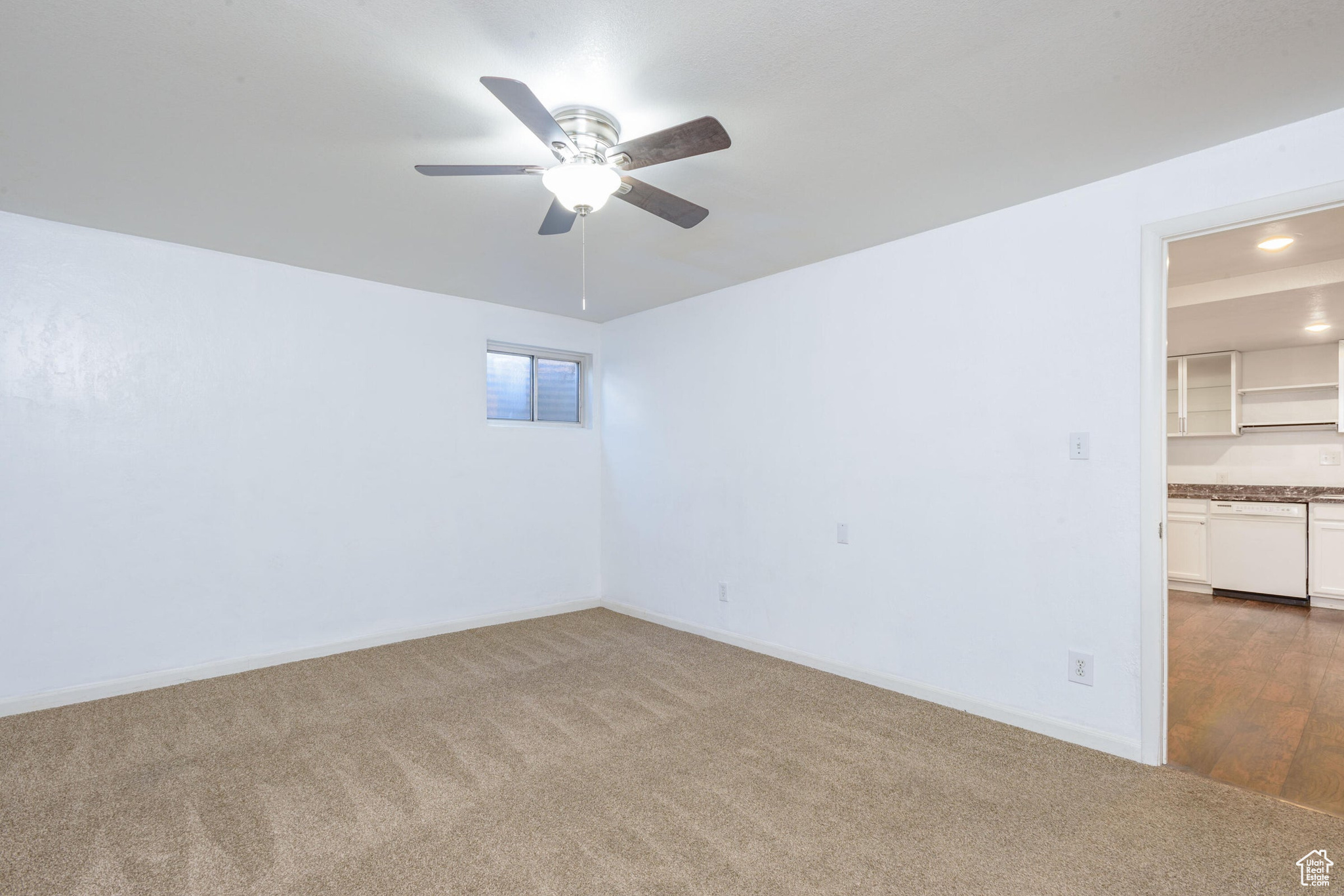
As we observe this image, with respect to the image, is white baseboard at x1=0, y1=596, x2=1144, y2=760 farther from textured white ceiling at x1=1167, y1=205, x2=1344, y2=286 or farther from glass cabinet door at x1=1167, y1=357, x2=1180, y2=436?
glass cabinet door at x1=1167, y1=357, x2=1180, y2=436

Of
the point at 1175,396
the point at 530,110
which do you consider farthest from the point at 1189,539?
the point at 530,110

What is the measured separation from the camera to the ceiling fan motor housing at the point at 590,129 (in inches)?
82.4

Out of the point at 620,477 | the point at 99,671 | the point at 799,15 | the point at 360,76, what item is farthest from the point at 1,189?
the point at 620,477

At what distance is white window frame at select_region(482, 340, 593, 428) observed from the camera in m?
4.92

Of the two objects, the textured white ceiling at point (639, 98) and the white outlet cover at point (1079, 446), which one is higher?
the textured white ceiling at point (639, 98)

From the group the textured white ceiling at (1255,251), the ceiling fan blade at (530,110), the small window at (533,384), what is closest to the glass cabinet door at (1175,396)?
the textured white ceiling at (1255,251)

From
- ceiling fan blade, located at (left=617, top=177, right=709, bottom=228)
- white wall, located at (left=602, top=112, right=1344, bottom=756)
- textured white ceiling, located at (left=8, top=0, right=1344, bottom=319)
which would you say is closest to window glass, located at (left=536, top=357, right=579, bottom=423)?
white wall, located at (left=602, top=112, right=1344, bottom=756)

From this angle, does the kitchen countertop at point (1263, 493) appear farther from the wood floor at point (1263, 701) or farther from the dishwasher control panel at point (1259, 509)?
the wood floor at point (1263, 701)

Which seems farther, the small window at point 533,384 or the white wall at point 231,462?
the small window at point 533,384

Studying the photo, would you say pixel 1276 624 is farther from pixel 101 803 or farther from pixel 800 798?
pixel 101 803

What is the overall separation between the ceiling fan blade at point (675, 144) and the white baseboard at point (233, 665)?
3.54m

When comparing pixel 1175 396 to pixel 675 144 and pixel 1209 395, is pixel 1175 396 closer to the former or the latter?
pixel 1209 395

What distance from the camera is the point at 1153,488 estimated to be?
8.29 feet

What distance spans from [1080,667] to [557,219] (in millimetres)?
2839
